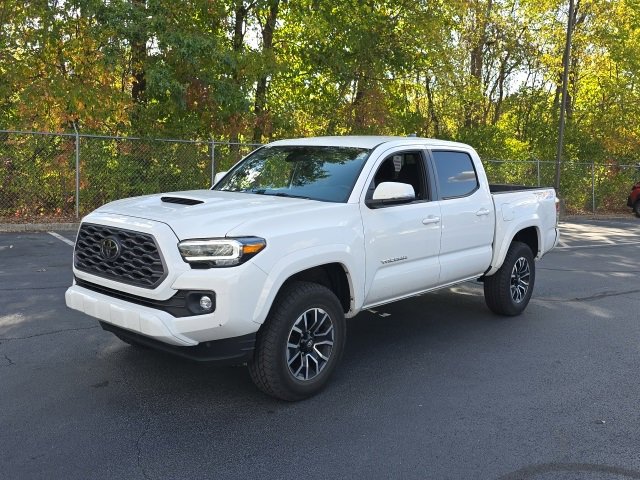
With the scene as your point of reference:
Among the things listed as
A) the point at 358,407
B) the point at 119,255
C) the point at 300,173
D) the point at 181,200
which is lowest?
the point at 358,407

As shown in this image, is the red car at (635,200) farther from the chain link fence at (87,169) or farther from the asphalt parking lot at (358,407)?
the asphalt parking lot at (358,407)

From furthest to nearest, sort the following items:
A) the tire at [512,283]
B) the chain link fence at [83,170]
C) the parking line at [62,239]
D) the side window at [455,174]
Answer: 1. the chain link fence at [83,170]
2. the parking line at [62,239]
3. the tire at [512,283]
4. the side window at [455,174]

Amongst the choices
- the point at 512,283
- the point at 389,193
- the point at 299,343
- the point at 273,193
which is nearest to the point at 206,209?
the point at 273,193

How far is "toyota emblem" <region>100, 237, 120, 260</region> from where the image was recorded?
3814mm

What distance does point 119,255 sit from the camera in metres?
3.80

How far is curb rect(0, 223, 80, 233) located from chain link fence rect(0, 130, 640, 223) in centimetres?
60

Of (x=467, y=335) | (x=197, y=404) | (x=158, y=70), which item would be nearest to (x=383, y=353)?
(x=467, y=335)

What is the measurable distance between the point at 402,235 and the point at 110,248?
2219 mm

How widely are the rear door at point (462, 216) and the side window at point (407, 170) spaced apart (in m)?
0.17

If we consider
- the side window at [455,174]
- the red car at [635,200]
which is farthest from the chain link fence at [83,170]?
the red car at [635,200]

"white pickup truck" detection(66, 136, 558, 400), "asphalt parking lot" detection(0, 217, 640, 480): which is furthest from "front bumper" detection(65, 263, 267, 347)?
"asphalt parking lot" detection(0, 217, 640, 480)

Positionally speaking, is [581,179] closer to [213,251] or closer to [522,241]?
[522,241]

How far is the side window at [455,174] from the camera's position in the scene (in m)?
5.38

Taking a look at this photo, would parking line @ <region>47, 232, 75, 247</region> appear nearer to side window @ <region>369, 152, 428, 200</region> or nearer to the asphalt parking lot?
the asphalt parking lot
